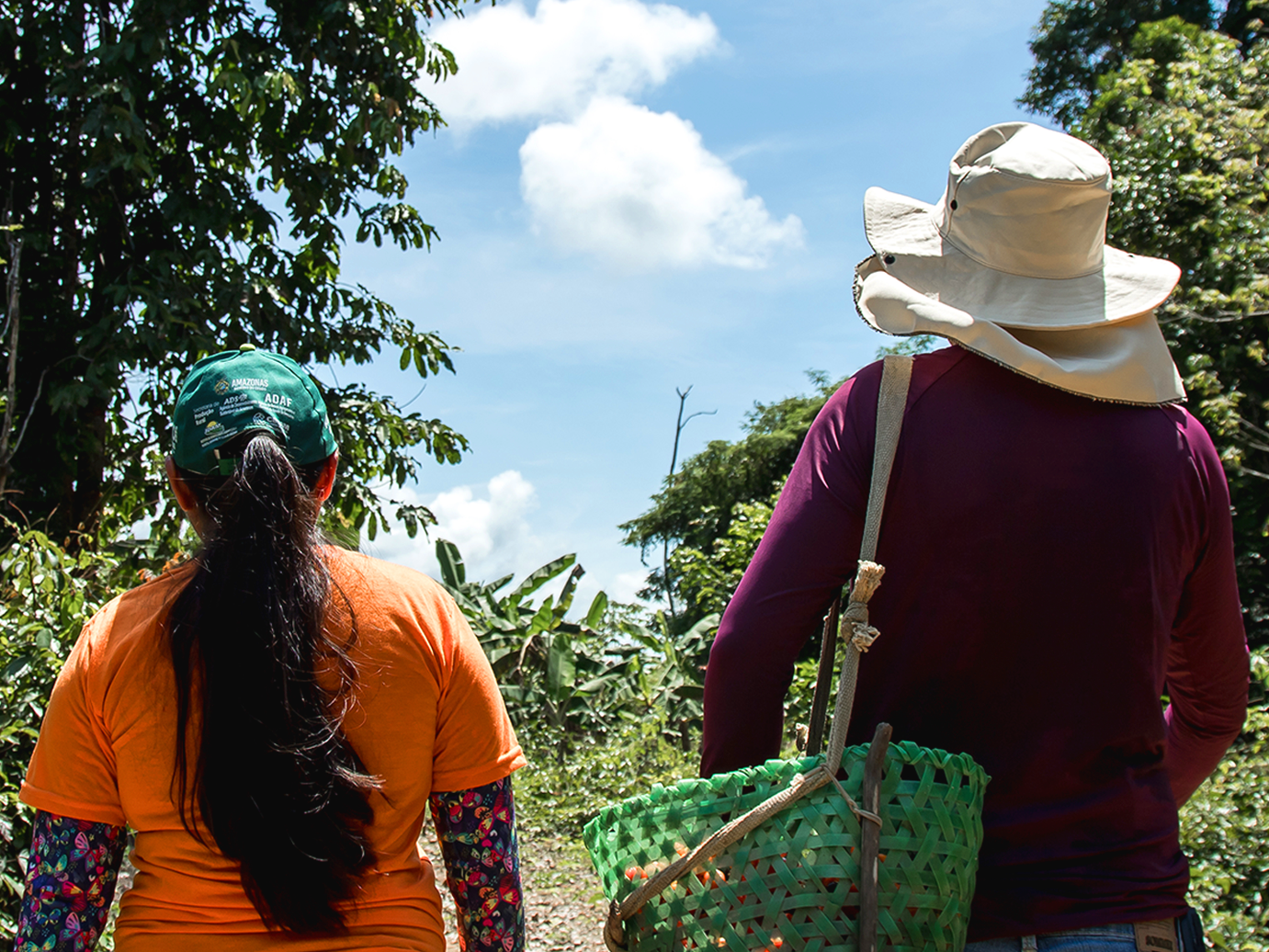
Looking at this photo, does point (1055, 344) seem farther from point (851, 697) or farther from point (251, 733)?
point (251, 733)

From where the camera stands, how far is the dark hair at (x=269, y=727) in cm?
138

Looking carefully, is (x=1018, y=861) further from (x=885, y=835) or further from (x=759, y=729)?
(x=759, y=729)

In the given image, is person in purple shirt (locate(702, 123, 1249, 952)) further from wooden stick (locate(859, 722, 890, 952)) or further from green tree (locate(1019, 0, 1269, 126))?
green tree (locate(1019, 0, 1269, 126))

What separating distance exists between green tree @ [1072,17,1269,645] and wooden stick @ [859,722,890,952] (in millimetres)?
→ 7104

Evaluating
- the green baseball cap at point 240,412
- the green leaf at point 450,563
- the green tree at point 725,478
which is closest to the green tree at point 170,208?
the green leaf at point 450,563

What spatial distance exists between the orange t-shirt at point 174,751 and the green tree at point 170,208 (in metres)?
5.42

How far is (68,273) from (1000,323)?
7463 millimetres

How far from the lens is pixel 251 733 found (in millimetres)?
1380

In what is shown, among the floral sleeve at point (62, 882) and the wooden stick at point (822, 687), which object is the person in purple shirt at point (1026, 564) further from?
the floral sleeve at point (62, 882)

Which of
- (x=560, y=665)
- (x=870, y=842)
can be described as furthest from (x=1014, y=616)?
(x=560, y=665)

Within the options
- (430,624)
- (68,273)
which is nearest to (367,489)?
(68,273)

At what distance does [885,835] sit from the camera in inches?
49.3

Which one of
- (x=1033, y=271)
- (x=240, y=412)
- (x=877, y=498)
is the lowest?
(x=877, y=498)

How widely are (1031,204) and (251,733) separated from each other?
128 centimetres
